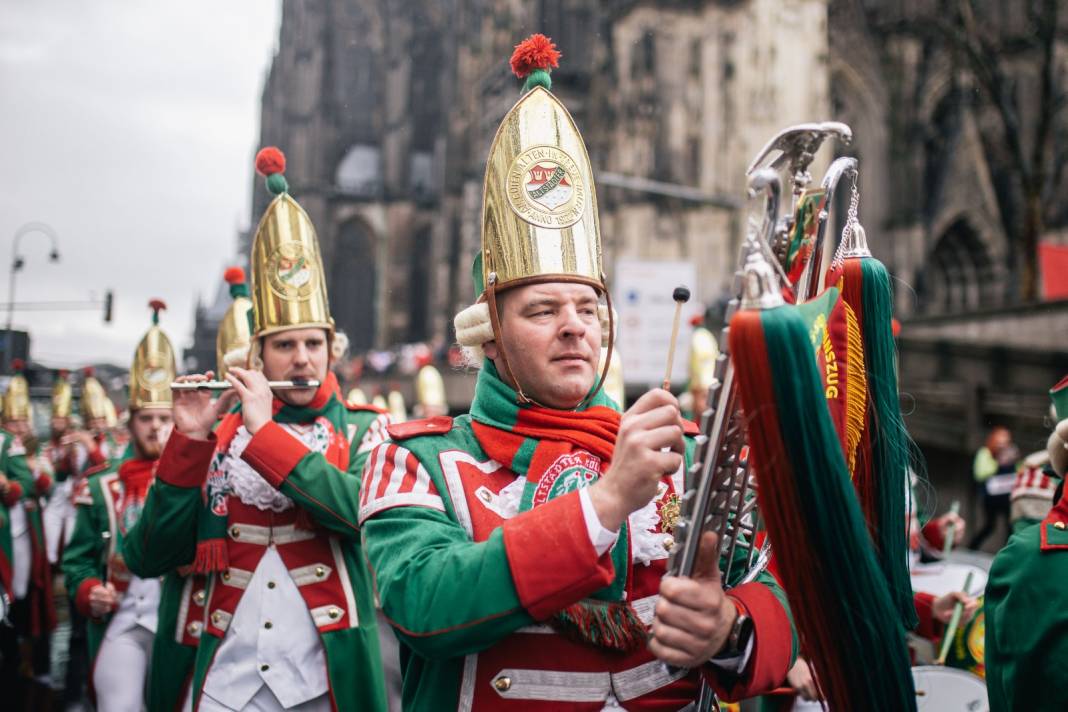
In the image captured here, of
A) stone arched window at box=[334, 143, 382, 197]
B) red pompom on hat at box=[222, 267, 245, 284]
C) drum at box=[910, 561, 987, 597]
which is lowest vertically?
drum at box=[910, 561, 987, 597]

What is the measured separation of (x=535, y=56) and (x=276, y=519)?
7.42 feet

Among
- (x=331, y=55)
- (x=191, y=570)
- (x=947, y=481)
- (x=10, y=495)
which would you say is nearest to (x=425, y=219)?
(x=331, y=55)

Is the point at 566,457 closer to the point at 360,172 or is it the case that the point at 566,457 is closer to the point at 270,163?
the point at 270,163

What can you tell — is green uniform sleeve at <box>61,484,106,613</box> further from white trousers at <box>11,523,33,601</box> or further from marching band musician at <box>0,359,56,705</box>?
white trousers at <box>11,523,33,601</box>

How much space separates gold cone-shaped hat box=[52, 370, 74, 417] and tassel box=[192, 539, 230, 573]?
32.4 feet

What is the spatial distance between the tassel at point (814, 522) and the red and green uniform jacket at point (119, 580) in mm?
3189

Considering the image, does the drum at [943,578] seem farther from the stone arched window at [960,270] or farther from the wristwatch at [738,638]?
the stone arched window at [960,270]

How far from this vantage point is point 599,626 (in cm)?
235

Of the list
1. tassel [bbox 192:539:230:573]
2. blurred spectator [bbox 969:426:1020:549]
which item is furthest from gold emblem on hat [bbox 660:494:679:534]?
blurred spectator [bbox 969:426:1020:549]

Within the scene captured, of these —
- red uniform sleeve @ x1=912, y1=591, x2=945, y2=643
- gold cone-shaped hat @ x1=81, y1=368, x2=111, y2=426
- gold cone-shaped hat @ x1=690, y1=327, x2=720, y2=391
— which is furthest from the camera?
gold cone-shaped hat @ x1=81, y1=368, x2=111, y2=426

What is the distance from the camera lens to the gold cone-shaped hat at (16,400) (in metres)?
11.7

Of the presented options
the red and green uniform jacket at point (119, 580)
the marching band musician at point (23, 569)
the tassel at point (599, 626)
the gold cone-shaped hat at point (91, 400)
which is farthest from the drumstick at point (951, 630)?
the gold cone-shaped hat at point (91, 400)

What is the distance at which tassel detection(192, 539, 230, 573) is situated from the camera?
13.5 feet

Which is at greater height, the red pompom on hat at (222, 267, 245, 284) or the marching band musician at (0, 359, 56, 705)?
the red pompom on hat at (222, 267, 245, 284)
